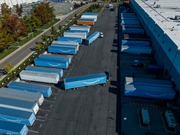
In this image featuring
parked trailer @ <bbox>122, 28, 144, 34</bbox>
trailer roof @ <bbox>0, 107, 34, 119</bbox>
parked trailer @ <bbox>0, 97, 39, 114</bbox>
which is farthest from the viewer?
parked trailer @ <bbox>122, 28, 144, 34</bbox>

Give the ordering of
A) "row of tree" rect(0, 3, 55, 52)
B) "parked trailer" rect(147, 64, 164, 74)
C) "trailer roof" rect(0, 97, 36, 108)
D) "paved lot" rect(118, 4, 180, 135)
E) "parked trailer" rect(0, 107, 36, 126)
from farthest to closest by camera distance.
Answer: "row of tree" rect(0, 3, 55, 52)
"parked trailer" rect(147, 64, 164, 74)
"trailer roof" rect(0, 97, 36, 108)
"parked trailer" rect(0, 107, 36, 126)
"paved lot" rect(118, 4, 180, 135)

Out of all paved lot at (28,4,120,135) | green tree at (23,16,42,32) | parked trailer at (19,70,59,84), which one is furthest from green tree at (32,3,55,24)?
parked trailer at (19,70,59,84)

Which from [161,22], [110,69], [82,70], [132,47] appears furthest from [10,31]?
[161,22]

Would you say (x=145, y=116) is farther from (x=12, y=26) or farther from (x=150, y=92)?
(x=12, y=26)

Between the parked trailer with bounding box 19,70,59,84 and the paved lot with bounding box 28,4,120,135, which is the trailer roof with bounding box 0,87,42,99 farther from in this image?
the parked trailer with bounding box 19,70,59,84

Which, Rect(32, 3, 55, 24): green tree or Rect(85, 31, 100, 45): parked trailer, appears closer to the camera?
Rect(85, 31, 100, 45): parked trailer

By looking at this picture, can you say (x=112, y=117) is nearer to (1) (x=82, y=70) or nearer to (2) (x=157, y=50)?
(1) (x=82, y=70)

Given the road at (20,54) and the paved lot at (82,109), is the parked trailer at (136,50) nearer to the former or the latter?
the paved lot at (82,109)
